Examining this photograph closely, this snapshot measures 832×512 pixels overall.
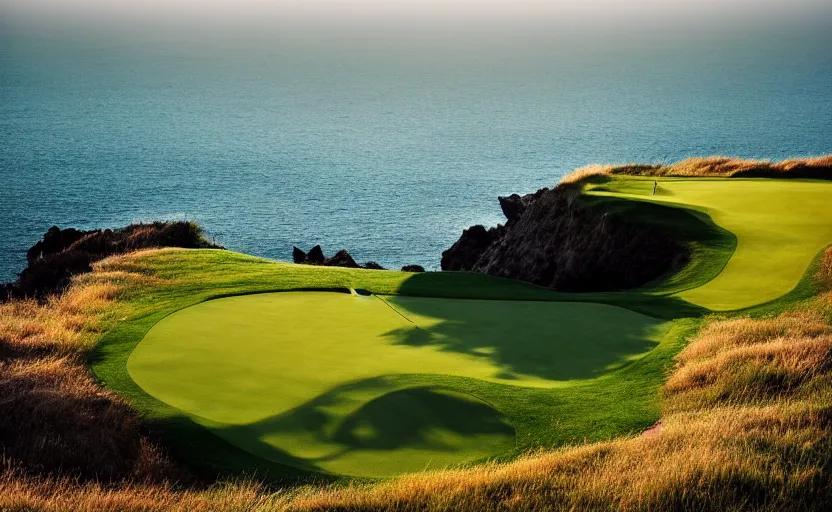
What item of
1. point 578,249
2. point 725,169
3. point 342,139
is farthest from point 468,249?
point 342,139

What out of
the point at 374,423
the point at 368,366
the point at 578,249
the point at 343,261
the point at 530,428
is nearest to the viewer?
the point at 374,423

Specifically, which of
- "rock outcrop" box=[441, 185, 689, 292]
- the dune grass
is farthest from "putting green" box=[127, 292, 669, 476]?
"rock outcrop" box=[441, 185, 689, 292]

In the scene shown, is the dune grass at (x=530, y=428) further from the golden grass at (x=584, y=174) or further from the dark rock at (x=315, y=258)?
the dark rock at (x=315, y=258)

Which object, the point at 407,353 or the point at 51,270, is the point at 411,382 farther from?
the point at 51,270

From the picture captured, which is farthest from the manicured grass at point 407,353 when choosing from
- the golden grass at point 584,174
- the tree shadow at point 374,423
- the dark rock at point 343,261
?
the dark rock at point 343,261

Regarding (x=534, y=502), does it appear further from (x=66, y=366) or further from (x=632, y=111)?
(x=632, y=111)
